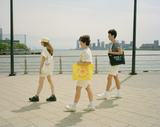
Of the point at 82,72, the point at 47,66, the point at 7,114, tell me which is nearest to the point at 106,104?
the point at 82,72

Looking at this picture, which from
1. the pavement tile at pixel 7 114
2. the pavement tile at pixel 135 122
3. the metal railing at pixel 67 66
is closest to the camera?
the pavement tile at pixel 135 122

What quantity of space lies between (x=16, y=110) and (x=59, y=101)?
1109mm

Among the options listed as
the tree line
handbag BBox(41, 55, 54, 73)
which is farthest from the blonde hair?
the tree line

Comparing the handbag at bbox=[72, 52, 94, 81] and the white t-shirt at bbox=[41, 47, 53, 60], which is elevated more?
the white t-shirt at bbox=[41, 47, 53, 60]

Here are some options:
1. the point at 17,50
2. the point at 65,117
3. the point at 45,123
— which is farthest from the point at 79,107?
the point at 17,50

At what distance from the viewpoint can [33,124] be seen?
3.11m

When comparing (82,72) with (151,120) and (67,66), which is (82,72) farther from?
(67,66)

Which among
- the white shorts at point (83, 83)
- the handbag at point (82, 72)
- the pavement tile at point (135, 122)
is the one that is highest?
the handbag at point (82, 72)

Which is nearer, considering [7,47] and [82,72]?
[82,72]

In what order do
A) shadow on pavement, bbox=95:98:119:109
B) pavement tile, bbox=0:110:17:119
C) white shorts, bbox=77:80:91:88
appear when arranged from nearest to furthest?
pavement tile, bbox=0:110:17:119 < white shorts, bbox=77:80:91:88 < shadow on pavement, bbox=95:98:119:109

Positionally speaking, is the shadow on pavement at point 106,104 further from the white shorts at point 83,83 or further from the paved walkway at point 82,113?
the white shorts at point 83,83

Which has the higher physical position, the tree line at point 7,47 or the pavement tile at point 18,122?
the tree line at point 7,47

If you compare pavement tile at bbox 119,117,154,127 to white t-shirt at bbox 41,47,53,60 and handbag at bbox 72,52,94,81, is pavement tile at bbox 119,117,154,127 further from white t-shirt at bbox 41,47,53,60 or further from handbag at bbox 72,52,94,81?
Result: white t-shirt at bbox 41,47,53,60

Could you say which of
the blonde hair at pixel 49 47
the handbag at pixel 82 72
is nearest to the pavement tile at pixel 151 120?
the handbag at pixel 82 72
